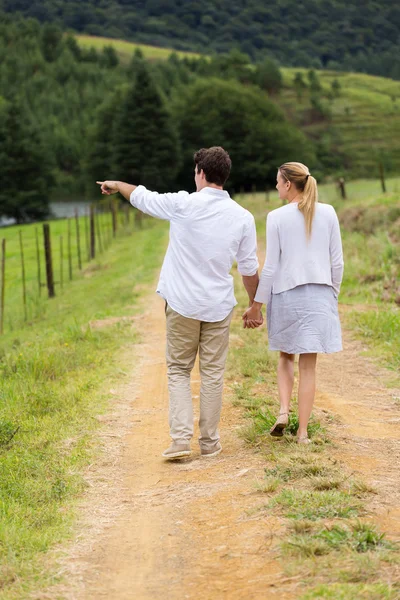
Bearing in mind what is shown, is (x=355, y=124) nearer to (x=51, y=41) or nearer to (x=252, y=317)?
(x=51, y=41)

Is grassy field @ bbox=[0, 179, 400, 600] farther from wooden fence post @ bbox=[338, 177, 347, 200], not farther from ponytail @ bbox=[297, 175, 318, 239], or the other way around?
wooden fence post @ bbox=[338, 177, 347, 200]

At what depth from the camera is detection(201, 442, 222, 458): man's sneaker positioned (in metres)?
6.39

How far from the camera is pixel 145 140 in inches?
2687

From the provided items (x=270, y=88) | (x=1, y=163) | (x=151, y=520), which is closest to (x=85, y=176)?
(x=1, y=163)

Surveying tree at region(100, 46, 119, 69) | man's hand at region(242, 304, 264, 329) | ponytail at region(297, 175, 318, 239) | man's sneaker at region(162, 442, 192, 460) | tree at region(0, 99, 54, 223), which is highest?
tree at region(100, 46, 119, 69)

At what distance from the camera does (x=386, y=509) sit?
4.88 meters

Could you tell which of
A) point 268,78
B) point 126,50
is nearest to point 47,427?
point 268,78

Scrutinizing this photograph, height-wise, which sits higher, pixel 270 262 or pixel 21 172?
pixel 270 262

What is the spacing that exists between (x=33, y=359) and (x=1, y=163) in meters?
65.1

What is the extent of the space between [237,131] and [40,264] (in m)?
47.6

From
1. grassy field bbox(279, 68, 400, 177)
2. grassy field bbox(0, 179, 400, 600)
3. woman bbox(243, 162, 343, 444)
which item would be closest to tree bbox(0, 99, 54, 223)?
grassy field bbox(279, 68, 400, 177)

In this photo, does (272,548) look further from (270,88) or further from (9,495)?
(270,88)

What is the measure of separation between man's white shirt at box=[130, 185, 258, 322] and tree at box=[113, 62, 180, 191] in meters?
61.6

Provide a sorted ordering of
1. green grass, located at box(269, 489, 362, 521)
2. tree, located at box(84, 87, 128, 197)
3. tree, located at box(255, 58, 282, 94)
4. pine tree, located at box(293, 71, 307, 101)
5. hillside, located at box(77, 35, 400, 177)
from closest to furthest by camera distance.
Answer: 1. green grass, located at box(269, 489, 362, 521)
2. tree, located at box(84, 87, 128, 197)
3. hillside, located at box(77, 35, 400, 177)
4. tree, located at box(255, 58, 282, 94)
5. pine tree, located at box(293, 71, 307, 101)
